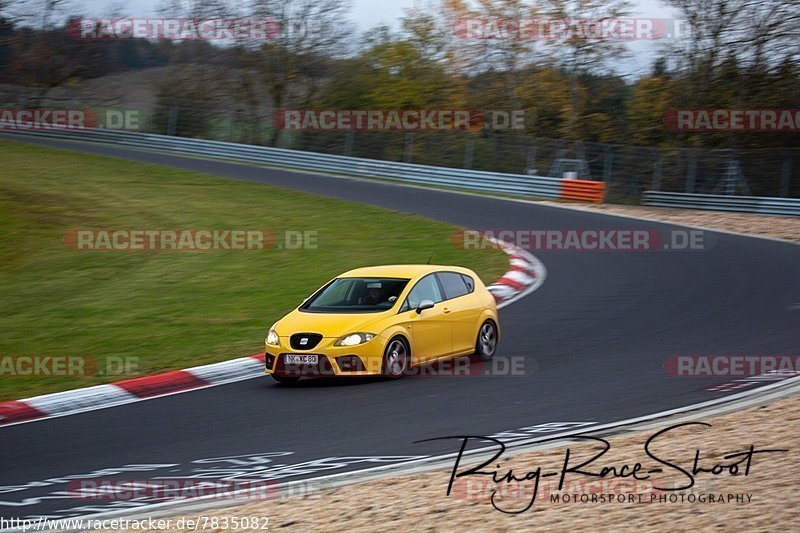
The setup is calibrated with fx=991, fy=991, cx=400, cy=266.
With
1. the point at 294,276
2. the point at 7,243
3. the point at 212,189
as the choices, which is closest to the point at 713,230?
the point at 294,276

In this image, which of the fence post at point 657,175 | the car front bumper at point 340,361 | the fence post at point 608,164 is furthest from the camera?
the fence post at point 608,164

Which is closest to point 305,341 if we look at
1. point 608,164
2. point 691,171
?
point 691,171

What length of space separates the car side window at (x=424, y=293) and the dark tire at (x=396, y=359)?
20.6 inches

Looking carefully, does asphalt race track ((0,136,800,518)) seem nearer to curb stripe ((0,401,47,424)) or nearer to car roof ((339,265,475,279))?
curb stripe ((0,401,47,424))

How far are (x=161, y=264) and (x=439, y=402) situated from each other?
1168 cm

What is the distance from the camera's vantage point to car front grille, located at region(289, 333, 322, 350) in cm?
1147

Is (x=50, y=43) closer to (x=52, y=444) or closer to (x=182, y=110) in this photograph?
(x=182, y=110)

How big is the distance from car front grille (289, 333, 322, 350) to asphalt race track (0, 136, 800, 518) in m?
0.52

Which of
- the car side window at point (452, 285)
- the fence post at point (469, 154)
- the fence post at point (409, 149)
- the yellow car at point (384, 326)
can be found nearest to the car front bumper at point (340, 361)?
the yellow car at point (384, 326)

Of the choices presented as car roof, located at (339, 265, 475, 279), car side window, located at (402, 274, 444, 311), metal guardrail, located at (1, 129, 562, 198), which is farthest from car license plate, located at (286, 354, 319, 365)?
metal guardrail, located at (1, 129, 562, 198)

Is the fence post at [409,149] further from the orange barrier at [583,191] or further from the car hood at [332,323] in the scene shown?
the car hood at [332,323]

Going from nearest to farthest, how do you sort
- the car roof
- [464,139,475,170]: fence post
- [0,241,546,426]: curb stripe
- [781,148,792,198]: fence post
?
[0,241,546,426]: curb stripe < the car roof < [781,148,792,198]: fence post < [464,139,475,170]: fence post

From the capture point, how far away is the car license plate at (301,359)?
37.4ft

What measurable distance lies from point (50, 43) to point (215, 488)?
4936cm
